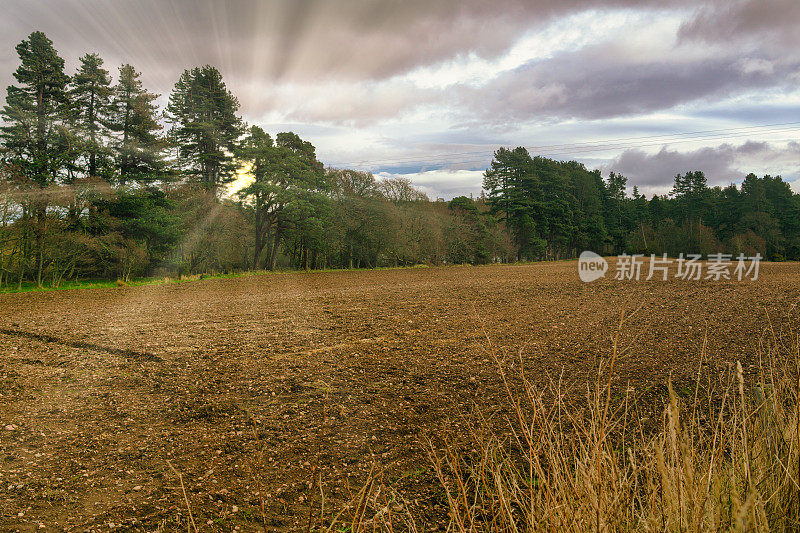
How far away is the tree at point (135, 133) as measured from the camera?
24016mm

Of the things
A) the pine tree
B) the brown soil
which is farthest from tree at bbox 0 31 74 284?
the brown soil

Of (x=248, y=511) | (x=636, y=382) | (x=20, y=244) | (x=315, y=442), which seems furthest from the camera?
(x=20, y=244)

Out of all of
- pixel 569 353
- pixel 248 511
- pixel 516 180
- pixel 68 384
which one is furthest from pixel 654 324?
pixel 516 180

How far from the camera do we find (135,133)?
24.4 m

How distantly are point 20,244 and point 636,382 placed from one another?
76.5 feet

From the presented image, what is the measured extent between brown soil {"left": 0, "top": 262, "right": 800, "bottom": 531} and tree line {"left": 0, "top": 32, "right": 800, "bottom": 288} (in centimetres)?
1010

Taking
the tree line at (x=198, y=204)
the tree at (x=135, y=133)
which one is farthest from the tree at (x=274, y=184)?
the tree at (x=135, y=133)

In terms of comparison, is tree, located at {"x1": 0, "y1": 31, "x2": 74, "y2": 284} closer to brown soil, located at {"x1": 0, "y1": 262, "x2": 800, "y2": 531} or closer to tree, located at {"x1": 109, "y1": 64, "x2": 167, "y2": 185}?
tree, located at {"x1": 109, "y1": 64, "x2": 167, "y2": 185}

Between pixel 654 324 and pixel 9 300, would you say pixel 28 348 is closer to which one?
pixel 9 300

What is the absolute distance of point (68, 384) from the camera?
18.3 feet

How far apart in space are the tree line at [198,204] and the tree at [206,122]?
0.10 metres

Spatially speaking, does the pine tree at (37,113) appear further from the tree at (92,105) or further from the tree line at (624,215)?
the tree line at (624,215)

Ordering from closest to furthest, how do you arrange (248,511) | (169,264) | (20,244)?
(248,511) → (20,244) → (169,264)

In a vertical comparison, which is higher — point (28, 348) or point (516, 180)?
point (516, 180)
